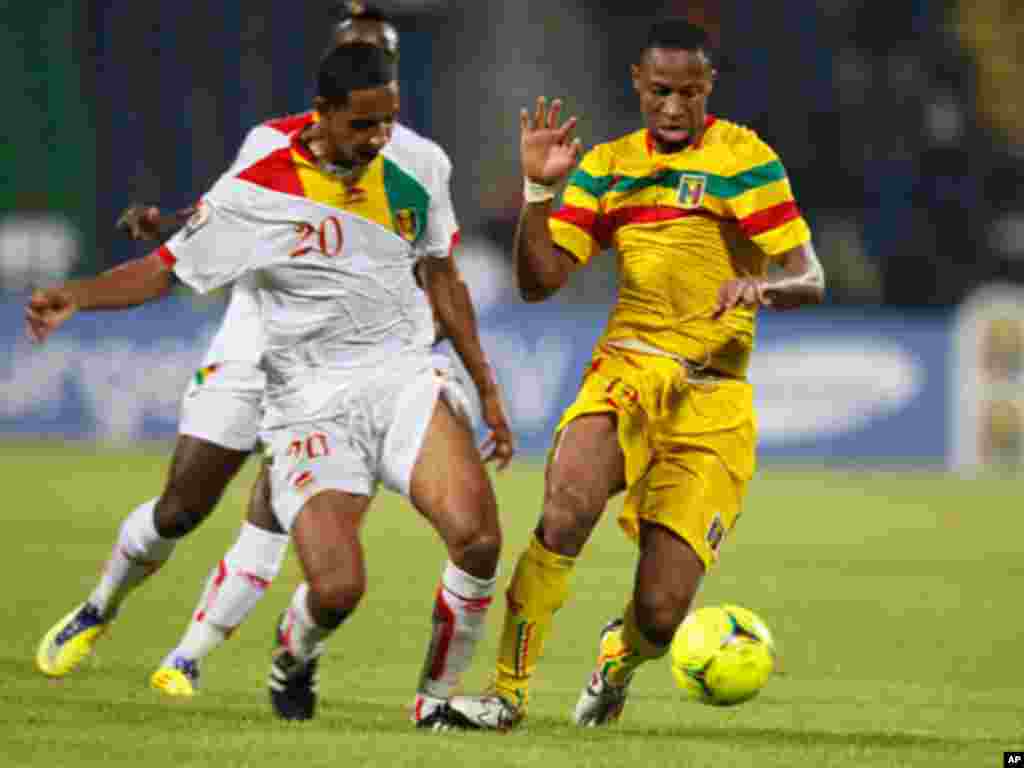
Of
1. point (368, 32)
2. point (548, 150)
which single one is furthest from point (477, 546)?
point (368, 32)

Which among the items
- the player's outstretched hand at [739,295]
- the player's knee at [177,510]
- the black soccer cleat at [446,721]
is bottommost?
the black soccer cleat at [446,721]

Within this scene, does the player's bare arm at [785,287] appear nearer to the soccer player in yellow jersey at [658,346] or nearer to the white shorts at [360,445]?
the soccer player in yellow jersey at [658,346]

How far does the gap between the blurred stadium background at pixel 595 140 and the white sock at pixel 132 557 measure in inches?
490

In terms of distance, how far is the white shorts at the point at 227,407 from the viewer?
7496 mm

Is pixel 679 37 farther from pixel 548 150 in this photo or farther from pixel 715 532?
pixel 715 532

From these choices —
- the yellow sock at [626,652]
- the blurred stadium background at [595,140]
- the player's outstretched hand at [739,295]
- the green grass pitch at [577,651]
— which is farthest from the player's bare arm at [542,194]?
the blurred stadium background at [595,140]

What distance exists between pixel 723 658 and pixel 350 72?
224 centimetres

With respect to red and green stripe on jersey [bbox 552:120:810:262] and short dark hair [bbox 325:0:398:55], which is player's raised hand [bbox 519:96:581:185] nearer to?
red and green stripe on jersey [bbox 552:120:810:262]

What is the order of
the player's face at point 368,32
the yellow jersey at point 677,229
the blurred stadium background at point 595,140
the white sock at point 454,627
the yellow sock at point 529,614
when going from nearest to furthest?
the white sock at point 454,627 < the yellow sock at point 529,614 < the yellow jersey at point 677,229 < the player's face at point 368,32 < the blurred stadium background at point 595,140

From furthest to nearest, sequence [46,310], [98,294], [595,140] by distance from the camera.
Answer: [595,140]
[98,294]
[46,310]

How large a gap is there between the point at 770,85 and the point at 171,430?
770 cm

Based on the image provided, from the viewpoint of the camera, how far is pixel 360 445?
6.45 metres

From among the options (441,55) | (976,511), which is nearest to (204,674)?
(976,511)

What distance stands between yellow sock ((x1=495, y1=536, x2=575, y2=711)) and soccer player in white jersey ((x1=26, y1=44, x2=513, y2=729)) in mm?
196
